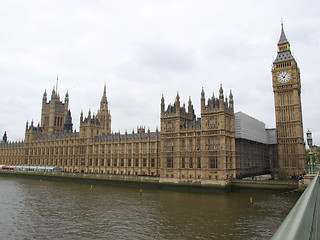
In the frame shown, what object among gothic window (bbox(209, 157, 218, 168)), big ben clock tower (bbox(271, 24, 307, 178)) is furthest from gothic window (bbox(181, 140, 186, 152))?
big ben clock tower (bbox(271, 24, 307, 178))

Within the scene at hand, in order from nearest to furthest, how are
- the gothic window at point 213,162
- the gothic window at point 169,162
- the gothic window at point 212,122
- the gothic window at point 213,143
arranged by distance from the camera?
the gothic window at point 213,162, the gothic window at point 213,143, the gothic window at point 212,122, the gothic window at point 169,162

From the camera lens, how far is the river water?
30.8 meters

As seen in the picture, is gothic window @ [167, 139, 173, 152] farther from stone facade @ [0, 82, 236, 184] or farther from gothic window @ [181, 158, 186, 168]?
gothic window @ [181, 158, 186, 168]

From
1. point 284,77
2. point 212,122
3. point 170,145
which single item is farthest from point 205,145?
point 284,77

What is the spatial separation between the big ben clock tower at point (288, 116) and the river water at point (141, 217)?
29864 mm

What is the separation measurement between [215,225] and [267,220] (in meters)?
7.91

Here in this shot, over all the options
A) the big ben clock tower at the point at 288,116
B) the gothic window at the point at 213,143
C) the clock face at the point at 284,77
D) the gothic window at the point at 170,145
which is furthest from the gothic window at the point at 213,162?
the clock face at the point at 284,77

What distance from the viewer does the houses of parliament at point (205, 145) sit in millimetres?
67750

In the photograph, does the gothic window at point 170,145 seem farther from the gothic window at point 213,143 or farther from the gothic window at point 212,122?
the gothic window at point 212,122

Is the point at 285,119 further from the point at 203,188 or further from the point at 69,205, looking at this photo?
the point at 69,205

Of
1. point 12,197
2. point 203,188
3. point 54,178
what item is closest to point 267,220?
point 203,188

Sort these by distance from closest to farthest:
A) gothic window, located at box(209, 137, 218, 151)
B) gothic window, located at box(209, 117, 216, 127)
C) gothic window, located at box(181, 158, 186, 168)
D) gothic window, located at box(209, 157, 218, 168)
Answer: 1. gothic window, located at box(209, 157, 218, 168)
2. gothic window, located at box(209, 137, 218, 151)
3. gothic window, located at box(209, 117, 216, 127)
4. gothic window, located at box(181, 158, 186, 168)

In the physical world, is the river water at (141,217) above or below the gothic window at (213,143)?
below

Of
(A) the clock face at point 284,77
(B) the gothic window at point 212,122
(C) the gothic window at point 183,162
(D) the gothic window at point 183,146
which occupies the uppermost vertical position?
(A) the clock face at point 284,77
